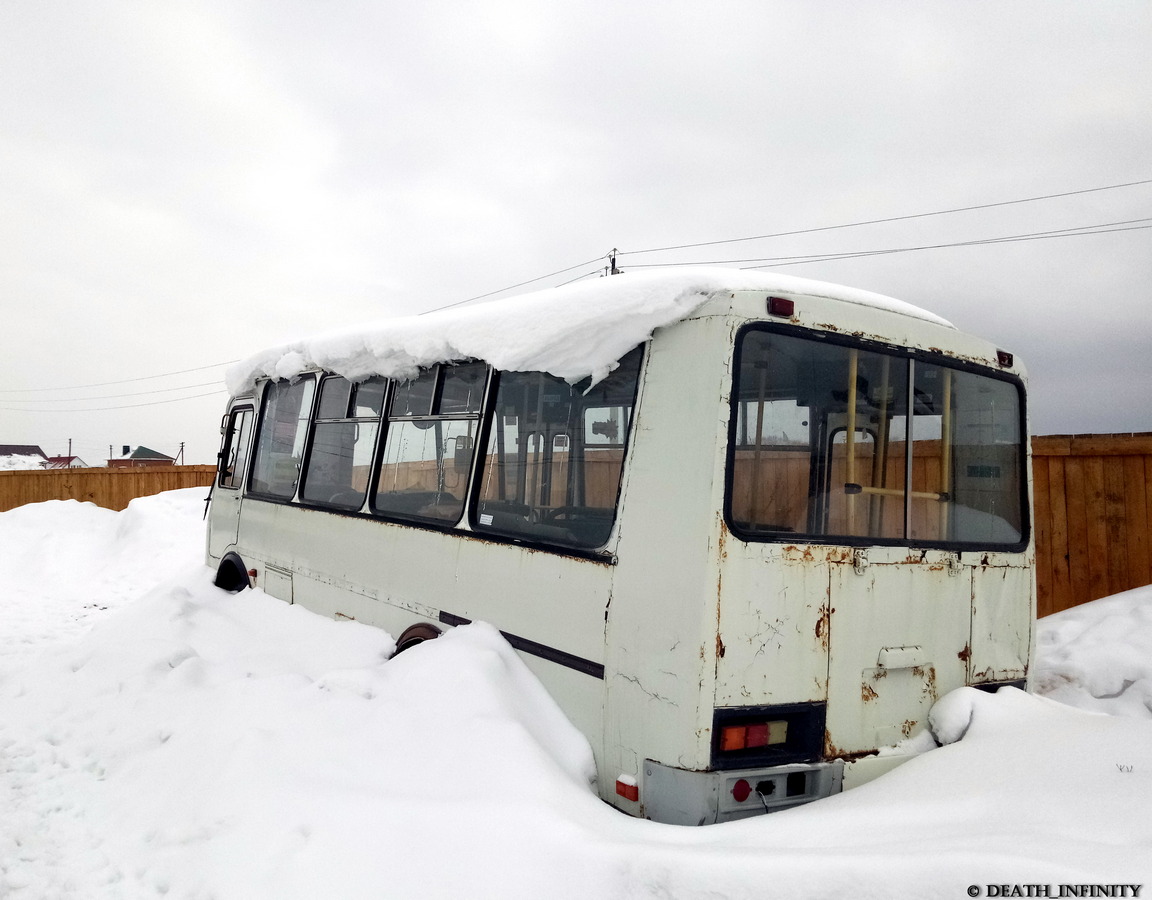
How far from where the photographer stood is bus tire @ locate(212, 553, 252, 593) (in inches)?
281

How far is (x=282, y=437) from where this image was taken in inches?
255

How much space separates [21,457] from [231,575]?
7144 centimetres

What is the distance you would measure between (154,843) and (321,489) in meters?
2.83

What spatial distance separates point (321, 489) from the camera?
223 inches

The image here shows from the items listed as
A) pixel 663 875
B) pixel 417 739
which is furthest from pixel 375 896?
pixel 663 875

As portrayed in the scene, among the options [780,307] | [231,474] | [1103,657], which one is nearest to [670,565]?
[780,307]

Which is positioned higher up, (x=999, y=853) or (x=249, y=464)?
(x=249, y=464)

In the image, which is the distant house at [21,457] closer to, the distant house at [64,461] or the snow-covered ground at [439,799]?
the distant house at [64,461]

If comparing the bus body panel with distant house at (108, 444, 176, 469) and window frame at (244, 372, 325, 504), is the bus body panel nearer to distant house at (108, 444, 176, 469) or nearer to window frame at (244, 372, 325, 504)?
window frame at (244, 372, 325, 504)

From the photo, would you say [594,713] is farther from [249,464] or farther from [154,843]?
[249,464]

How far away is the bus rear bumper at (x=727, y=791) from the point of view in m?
2.72

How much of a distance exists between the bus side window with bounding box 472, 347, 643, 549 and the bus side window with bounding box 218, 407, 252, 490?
13.8 ft

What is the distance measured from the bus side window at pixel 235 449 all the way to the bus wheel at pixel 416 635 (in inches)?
144

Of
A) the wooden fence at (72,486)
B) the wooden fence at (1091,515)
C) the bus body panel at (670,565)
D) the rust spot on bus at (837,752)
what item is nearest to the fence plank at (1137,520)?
the wooden fence at (1091,515)
